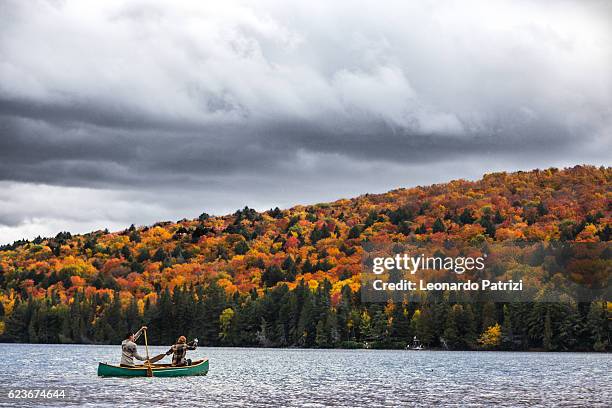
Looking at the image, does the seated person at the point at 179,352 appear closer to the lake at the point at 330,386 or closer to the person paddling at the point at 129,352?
the lake at the point at 330,386

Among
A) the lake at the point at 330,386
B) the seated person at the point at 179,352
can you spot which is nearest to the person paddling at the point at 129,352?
the lake at the point at 330,386

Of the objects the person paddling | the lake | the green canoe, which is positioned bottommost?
the lake

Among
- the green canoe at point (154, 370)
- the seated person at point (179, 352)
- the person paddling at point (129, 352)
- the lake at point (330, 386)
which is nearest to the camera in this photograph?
the lake at point (330, 386)

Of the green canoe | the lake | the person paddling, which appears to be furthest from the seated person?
the person paddling

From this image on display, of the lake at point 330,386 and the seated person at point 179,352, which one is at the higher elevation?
→ the seated person at point 179,352

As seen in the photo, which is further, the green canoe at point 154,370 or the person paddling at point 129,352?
the green canoe at point 154,370

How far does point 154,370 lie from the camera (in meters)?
98.9

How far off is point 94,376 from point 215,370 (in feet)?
76.9

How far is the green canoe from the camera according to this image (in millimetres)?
96688

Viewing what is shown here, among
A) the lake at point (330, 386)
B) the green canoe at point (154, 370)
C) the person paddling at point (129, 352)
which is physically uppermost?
the person paddling at point (129, 352)

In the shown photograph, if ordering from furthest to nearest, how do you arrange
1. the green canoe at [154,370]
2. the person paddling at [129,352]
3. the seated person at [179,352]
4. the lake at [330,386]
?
the seated person at [179,352] → the green canoe at [154,370] → the person paddling at [129,352] → the lake at [330,386]

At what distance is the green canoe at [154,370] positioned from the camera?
9669 centimetres

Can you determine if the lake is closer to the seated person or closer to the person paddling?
the person paddling

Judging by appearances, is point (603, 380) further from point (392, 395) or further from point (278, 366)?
point (278, 366)
